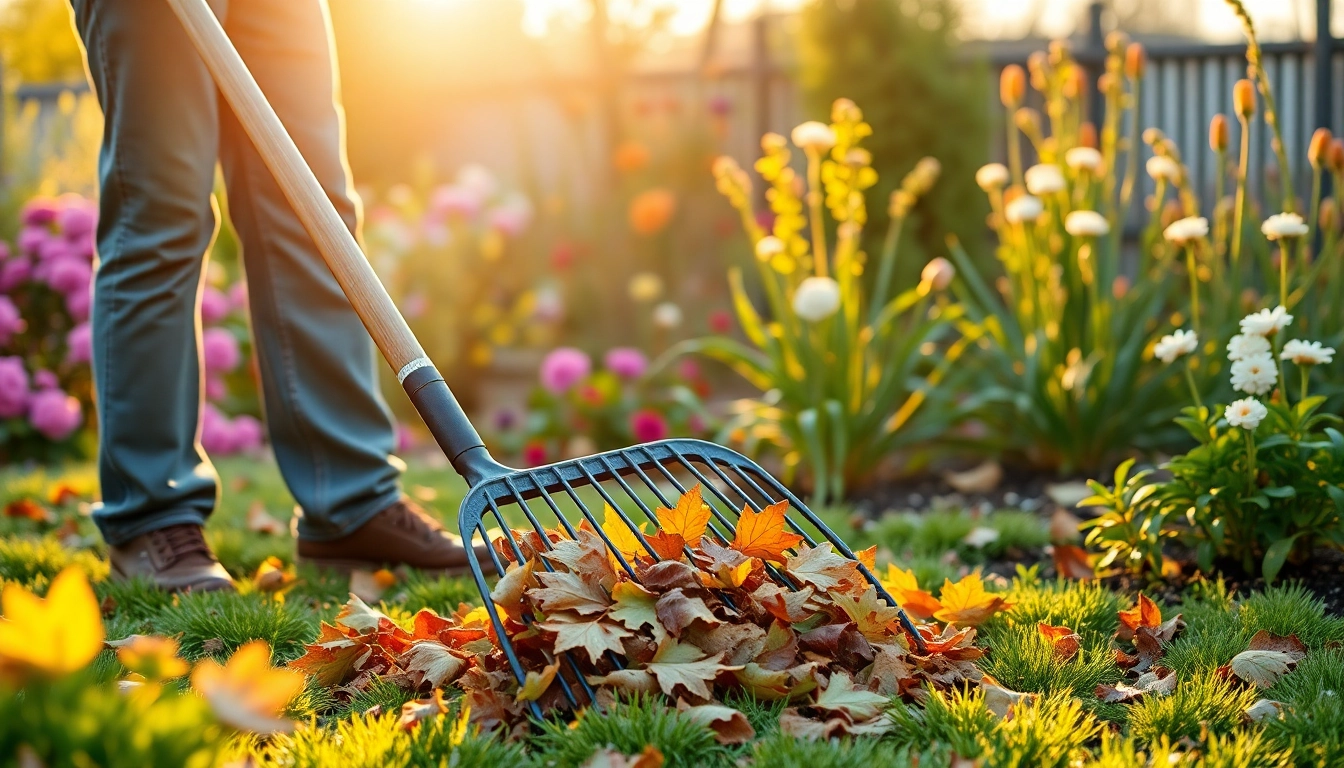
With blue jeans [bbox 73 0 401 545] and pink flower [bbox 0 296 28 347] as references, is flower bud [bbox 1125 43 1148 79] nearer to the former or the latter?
blue jeans [bbox 73 0 401 545]

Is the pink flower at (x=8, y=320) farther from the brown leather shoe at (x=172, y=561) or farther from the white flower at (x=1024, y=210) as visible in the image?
the white flower at (x=1024, y=210)

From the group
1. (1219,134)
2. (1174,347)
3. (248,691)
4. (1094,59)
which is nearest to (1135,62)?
(1219,134)

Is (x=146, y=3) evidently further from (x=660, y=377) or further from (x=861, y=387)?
(x=660, y=377)

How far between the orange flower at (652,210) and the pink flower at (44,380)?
11.3 feet

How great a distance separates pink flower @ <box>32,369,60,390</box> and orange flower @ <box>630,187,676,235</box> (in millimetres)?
3447

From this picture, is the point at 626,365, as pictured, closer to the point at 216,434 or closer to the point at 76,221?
the point at 216,434

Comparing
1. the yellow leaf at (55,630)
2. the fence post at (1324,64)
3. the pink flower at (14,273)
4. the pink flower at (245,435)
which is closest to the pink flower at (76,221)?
the pink flower at (14,273)

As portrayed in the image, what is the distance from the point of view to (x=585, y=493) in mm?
2977

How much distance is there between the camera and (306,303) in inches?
80.0

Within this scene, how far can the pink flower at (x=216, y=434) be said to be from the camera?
3805 mm

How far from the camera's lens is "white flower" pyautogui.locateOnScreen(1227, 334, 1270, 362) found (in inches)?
73.8

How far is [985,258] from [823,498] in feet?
10.6

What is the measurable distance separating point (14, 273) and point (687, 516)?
3052 millimetres

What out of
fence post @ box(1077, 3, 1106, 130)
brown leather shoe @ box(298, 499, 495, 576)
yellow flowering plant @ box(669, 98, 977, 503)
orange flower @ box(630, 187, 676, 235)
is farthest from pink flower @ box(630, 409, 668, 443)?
fence post @ box(1077, 3, 1106, 130)
